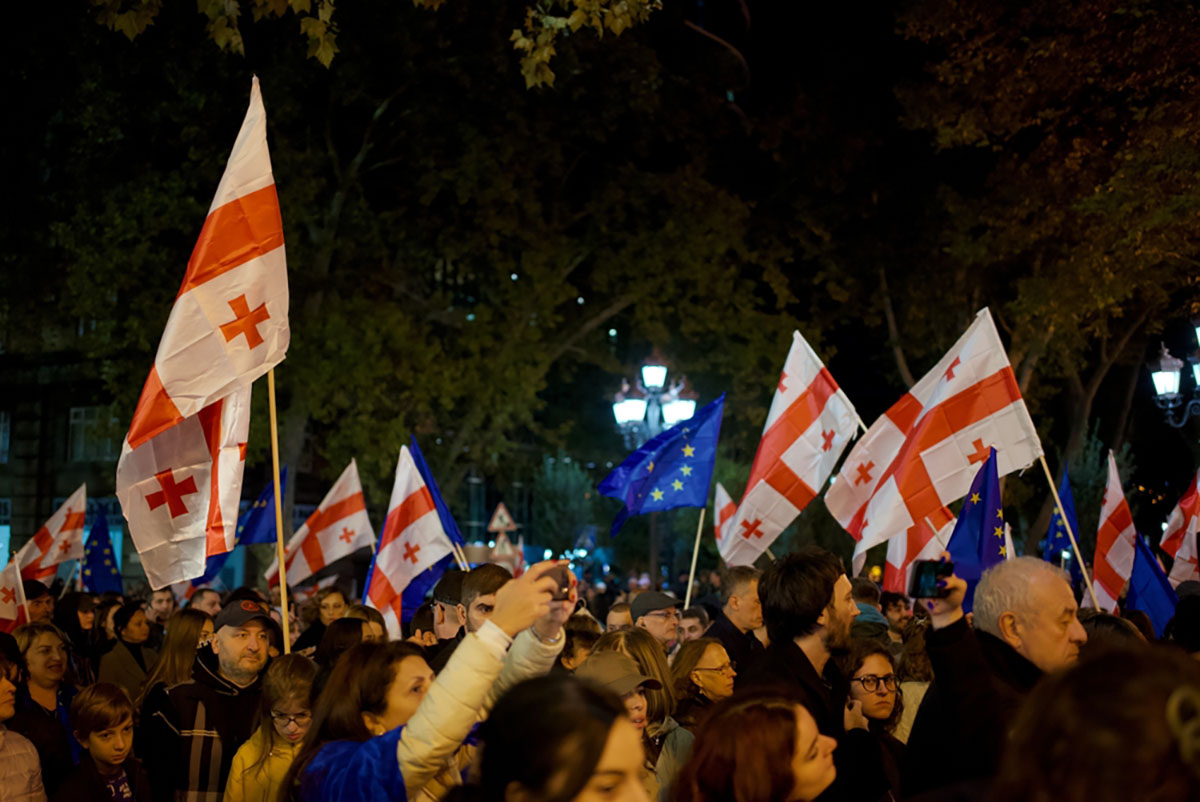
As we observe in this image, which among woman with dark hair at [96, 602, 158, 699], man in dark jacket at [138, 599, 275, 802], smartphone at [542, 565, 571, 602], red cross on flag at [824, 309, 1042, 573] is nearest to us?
smartphone at [542, 565, 571, 602]

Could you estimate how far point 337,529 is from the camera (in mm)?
14109

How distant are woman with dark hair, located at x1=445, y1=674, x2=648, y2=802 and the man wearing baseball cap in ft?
18.0

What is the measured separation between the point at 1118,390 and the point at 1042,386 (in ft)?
20.9

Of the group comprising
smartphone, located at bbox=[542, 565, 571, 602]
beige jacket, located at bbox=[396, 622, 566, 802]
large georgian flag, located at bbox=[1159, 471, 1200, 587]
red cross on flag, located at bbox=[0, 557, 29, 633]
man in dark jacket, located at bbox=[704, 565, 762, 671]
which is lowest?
large georgian flag, located at bbox=[1159, 471, 1200, 587]

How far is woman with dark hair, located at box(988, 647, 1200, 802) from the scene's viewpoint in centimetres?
206

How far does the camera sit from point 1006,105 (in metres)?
14.8

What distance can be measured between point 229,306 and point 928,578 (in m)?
4.45

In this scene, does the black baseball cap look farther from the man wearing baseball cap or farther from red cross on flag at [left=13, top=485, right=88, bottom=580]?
red cross on flag at [left=13, top=485, right=88, bottom=580]

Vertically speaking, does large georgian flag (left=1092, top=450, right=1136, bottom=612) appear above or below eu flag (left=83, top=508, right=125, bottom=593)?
below

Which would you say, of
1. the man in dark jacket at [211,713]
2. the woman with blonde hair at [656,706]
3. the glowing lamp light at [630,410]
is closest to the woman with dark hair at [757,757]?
the woman with blonde hair at [656,706]

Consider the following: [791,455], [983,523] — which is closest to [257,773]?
[983,523]

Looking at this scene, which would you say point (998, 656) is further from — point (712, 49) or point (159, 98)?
point (712, 49)

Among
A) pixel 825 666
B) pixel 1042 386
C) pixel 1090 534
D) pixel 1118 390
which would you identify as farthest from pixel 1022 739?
pixel 1118 390

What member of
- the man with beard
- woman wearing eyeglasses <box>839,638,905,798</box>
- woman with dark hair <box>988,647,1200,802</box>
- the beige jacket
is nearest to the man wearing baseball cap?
woman wearing eyeglasses <box>839,638,905,798</box>
